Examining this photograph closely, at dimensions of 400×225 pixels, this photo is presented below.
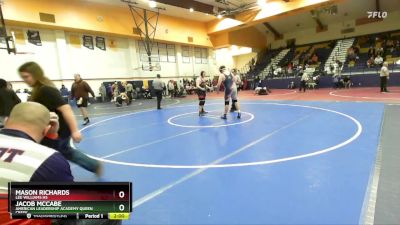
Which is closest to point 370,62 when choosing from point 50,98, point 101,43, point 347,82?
point 347,82

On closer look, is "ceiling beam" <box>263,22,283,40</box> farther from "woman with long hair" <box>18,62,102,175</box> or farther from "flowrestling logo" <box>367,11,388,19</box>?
"woman with long hair" <box>18,62,102,175</box>

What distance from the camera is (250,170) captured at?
12.8 feet

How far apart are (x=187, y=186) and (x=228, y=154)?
1.52m

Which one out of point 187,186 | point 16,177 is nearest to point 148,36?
point 187,186

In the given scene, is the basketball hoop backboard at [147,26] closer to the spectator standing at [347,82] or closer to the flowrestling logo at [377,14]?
the spectator standing at [347,82]

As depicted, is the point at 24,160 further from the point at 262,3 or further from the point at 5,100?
the point at 262,3

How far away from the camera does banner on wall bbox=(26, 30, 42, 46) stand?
16.6 metres

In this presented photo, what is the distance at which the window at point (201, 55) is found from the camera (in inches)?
1094

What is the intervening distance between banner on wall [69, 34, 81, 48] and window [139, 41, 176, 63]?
529 cm

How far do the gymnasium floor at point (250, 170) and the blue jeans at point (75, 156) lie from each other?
34 cm

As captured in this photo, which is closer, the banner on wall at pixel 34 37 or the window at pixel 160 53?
the banner on wall at pixel 34 37

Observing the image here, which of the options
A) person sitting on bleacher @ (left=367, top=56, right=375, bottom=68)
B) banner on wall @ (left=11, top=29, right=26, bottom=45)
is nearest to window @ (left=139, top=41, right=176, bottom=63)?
banner on wall @ (left=11, top=29, right=26, bottom=45)

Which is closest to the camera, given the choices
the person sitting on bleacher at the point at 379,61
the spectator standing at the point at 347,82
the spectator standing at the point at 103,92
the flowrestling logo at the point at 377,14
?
the spectator standing at the point at 347,82
